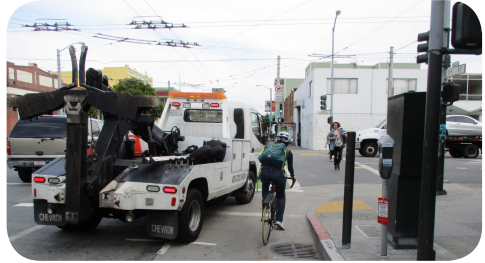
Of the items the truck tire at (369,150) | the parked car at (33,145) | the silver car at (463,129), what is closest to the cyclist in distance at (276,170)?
the parked car at (33,145)

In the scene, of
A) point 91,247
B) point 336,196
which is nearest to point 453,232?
point 336,196

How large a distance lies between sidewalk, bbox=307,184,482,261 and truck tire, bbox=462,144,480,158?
1088 centimetres

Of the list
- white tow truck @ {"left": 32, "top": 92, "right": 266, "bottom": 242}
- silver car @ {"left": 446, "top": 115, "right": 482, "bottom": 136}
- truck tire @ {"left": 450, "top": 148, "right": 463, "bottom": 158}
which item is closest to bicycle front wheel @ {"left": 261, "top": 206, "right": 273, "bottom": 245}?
white tow truck @ {"left": 32, "top": 92, "right": 266, "bottom": 242}

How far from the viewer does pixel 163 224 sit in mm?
4633

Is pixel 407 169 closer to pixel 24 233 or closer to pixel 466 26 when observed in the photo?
pixel 466 26

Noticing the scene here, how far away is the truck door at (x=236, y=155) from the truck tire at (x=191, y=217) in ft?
4.53

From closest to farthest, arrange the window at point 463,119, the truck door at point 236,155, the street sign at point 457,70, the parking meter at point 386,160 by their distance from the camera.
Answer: the parking meter at point 386,160, the truck door at point 236,155, the street sign at point 457,70, the window at point 463,119

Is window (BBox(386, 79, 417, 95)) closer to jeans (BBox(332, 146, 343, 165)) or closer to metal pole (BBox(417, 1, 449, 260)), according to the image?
jeans (BBox(332, 146, 343, 165))

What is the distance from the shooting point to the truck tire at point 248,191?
25.5ft

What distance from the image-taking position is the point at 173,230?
4.62 meters

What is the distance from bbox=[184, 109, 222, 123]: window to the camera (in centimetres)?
774

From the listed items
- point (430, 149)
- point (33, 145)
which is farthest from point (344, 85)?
point (430, 149)

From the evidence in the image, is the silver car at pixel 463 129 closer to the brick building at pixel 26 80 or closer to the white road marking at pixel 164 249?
the white road marking at pixel 164 249

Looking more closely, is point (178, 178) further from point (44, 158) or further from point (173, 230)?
point (44, 158)
